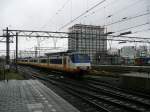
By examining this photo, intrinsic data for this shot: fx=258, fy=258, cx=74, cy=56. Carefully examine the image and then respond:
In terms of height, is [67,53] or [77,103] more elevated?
[67,53]

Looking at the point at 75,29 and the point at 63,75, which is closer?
the point at 63,75

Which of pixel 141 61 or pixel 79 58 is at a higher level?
pixel 79 58

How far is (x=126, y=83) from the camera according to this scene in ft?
63.4

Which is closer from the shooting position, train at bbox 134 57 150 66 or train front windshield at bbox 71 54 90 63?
train front windshield at bbox 71 54 90 63

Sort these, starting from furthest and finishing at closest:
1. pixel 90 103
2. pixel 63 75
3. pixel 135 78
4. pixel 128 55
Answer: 1. pixel 128 55
2. pixel 63 75
3. pixel 135 78
4. pixel 90 103

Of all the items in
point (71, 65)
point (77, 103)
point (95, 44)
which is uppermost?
point (95, 44)

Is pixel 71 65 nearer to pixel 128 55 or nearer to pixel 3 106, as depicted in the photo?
pixel 3 106

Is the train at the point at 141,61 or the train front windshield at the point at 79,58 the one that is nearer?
the train front windshield at the point at 79,58

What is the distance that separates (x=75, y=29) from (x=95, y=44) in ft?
69.5

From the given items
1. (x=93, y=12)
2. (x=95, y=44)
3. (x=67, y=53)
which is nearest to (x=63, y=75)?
(x=67, y=53)

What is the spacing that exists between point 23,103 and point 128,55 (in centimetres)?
6767

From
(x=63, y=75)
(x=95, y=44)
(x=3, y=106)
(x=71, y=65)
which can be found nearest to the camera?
(x=3, y=106)

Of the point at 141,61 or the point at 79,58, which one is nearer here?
the point at 79,58

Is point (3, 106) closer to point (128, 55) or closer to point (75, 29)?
point (75, 29)
